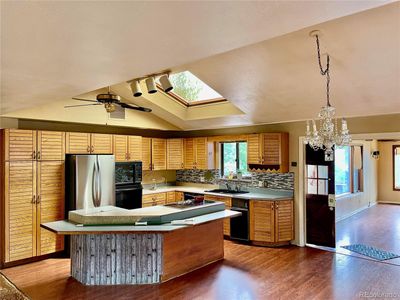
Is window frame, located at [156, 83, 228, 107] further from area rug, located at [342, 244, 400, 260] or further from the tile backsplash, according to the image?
area rug, located at [342, 244, 400, 260]

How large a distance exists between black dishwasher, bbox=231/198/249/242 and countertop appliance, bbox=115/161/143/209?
1.91m

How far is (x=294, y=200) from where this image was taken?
5.60 meters

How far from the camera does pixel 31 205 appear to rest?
15.4ft

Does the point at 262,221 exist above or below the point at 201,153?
below

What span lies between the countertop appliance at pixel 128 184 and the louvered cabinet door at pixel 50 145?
1058 millimetres

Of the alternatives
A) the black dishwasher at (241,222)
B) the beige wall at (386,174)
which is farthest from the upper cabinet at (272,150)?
the beige wall at (386,174)

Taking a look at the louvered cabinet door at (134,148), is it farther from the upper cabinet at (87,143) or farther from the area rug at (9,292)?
the area rug at (9,292)

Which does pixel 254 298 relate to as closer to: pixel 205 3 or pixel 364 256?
pixel 364 256

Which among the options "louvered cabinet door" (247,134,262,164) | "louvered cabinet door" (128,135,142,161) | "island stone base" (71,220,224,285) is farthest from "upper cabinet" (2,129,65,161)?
"louvered cabinet door" (247,134,262,164)

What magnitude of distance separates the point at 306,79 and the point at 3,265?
16.6ft

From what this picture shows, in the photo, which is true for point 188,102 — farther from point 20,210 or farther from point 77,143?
point 20,210

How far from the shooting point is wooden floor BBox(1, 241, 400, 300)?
357 cm

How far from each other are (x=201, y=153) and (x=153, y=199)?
1.47 m

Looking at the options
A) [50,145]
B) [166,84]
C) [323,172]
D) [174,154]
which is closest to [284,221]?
[323,172]
